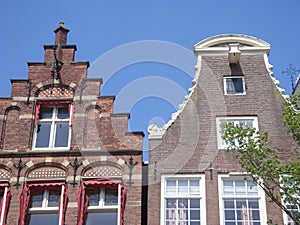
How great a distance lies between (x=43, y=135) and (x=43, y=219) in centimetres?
245

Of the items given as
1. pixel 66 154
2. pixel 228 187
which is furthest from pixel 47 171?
pixel 228 187

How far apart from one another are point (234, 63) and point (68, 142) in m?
5.37

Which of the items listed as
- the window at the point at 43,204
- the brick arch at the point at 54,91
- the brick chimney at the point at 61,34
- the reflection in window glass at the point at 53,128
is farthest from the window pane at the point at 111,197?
the brick chimney at the point at 61,34

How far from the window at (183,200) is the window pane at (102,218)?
3.98 ft

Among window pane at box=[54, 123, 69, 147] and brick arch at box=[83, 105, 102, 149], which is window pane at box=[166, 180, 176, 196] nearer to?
brick arch at box=[83, 105, 102, 149]

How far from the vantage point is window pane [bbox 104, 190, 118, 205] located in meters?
14.9

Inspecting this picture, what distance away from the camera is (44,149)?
619 inches

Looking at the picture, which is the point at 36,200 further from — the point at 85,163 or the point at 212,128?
the point at 212,128

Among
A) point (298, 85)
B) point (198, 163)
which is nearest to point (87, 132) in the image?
point (198, 163)

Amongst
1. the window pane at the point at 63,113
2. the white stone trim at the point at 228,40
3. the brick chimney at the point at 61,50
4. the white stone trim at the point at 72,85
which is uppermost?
the white stone trim at the point at 228,40

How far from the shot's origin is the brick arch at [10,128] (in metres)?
15.8

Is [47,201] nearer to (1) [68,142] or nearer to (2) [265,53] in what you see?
(1) [68,142]

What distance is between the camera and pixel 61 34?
1842cm

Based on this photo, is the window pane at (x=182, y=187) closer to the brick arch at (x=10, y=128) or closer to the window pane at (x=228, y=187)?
the window pane at (x=228, y=187)
